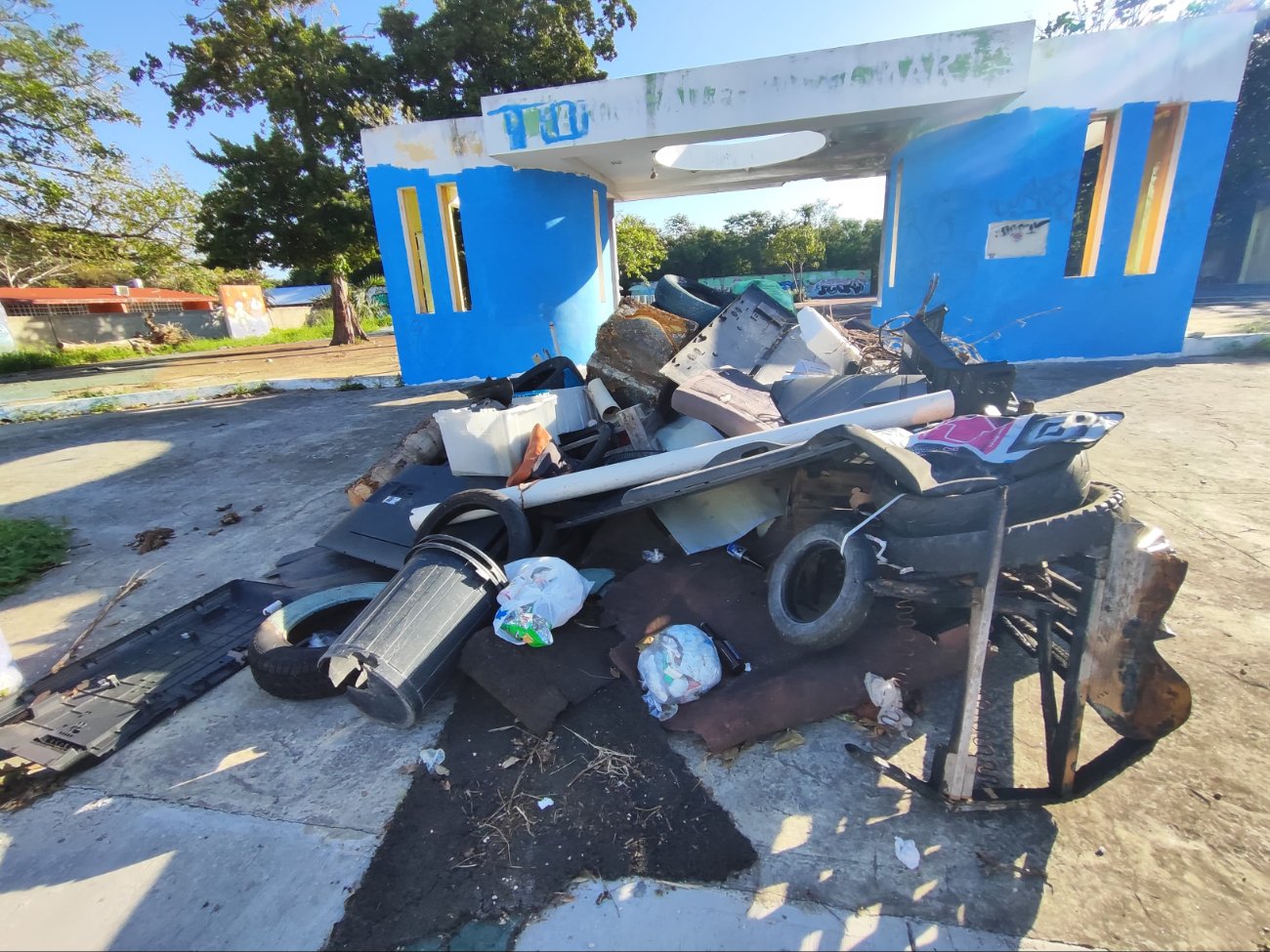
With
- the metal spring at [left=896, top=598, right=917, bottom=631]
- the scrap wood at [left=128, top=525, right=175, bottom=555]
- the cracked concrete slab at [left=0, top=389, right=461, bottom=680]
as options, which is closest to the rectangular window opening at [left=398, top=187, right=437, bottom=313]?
the cracked concrete slab at [left=0, top=389, right=461, bottom=680]

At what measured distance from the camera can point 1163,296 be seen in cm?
833

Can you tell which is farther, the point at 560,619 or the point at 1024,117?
the point at 1024,117

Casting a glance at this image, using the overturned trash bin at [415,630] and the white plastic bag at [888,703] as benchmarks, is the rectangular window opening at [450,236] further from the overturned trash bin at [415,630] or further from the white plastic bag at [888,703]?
the white plastic bag at [888,703]

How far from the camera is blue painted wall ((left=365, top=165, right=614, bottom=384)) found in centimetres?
932

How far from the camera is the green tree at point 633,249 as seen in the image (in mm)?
23812

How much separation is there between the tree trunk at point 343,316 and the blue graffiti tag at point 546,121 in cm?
1316

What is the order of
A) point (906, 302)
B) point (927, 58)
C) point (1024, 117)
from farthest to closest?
point (906, 302) < point (1024, 117) < point (927, 58)

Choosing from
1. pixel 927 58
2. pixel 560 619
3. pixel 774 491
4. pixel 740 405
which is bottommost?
pixel 560 619

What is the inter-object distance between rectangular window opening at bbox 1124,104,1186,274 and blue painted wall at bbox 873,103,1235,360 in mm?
95

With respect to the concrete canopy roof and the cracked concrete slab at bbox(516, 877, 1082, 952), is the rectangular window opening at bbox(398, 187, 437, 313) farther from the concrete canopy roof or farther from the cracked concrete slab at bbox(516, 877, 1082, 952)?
the cracked concrete slab at bbox(516, 877, 1082, 952)

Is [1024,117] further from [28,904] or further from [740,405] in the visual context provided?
[28,904]

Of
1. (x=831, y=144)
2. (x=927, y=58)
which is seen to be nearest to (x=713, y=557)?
(x=927, y=58)

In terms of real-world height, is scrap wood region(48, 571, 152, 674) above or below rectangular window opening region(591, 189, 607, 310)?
below

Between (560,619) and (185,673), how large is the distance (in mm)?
1786
